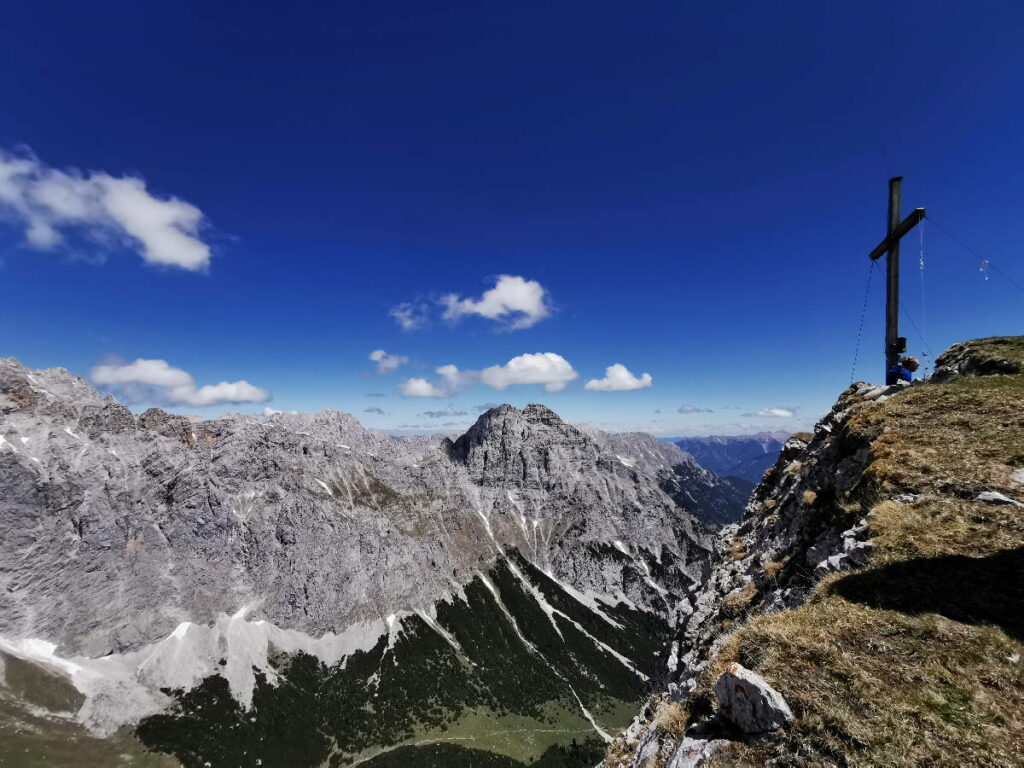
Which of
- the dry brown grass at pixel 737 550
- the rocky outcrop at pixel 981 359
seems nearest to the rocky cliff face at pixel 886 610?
the rocky outcrop at pixel 981 359

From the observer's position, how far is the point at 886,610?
11398mm

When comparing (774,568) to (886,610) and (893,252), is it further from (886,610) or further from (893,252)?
(893,252)

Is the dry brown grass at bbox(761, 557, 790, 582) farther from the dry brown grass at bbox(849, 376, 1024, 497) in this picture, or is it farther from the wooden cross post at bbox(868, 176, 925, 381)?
the wooden cross post at bbox(868, 176, 925, 381)

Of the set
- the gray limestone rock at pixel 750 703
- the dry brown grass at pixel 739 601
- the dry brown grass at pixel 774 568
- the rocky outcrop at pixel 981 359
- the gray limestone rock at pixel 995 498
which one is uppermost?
the rocky outcrop at pixel 981 359

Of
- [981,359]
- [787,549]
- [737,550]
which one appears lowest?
[737,550]

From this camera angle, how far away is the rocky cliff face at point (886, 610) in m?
8.17

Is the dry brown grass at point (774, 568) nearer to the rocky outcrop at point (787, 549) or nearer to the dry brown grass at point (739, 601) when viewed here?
the rocky outcrop at point (787, 549)

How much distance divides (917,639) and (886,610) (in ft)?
4.16

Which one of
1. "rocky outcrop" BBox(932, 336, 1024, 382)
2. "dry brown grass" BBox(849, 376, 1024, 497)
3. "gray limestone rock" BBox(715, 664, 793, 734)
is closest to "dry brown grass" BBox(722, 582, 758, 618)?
"dry brown grass" BBox(849, 376, 1024, 497)

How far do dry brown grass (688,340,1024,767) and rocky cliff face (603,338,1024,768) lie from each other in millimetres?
35

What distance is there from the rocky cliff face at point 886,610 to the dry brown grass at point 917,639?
0.04 metres

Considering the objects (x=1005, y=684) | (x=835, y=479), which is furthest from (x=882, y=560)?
(x=835, y=479)

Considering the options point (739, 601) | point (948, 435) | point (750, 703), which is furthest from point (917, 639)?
point (948, 435)

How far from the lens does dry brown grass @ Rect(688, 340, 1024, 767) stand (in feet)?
25.8
